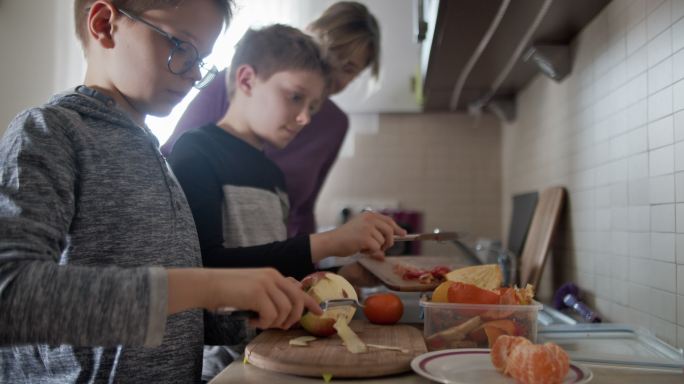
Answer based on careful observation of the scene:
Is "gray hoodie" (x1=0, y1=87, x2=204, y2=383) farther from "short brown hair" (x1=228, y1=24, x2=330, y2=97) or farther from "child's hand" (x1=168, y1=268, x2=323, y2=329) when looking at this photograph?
"short brown hair" (x1=228, y1=24, x2=330, y2=97)

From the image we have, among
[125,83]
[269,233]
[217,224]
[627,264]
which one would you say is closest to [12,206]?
[125,83]

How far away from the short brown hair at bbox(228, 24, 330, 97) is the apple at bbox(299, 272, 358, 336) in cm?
55

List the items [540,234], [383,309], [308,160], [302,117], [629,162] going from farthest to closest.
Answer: [308,160] < [540,234] < [302,117] < [629,162] < [383,309]

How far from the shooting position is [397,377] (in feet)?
2.19

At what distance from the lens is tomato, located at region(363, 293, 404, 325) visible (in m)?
0.90

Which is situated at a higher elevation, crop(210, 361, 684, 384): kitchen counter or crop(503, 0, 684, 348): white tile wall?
crop(503, 0, 684, 348): white tile wall

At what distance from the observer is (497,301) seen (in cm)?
78

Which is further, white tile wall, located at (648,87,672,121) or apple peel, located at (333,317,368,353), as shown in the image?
white tile wall, located at (648,87,672,121)

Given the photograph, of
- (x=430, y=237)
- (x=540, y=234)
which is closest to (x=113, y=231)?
(x=430, y=237)

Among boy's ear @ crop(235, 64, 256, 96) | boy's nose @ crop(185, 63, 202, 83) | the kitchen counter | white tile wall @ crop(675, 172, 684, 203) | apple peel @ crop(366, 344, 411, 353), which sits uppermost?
boy's ear @ crop(235, 64, 256, 96)

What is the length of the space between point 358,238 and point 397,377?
1.04 ft

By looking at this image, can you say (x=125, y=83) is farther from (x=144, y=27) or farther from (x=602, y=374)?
(x=602, y=374)

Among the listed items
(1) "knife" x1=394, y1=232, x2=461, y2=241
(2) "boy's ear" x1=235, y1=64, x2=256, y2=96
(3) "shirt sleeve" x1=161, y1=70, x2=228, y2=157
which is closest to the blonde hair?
(3) "shirt sleeve" x1=161, y1=70, x2=228, y2=157

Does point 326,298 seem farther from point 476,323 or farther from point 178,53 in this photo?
point 178,53
